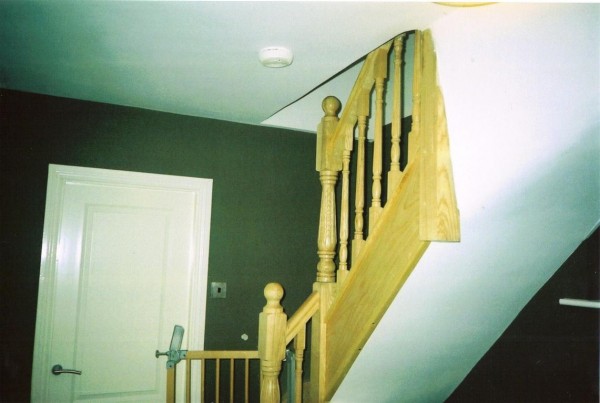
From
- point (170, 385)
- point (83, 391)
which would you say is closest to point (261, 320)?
point (170, 385)

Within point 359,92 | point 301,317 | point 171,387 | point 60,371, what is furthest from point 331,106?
point 60,371

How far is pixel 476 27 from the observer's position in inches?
45.3

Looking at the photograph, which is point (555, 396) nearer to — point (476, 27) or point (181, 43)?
point (476, 27)

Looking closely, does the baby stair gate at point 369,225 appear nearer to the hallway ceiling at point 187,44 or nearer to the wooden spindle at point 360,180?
the wooden spindle at point 360,180

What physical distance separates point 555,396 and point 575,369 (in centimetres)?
21

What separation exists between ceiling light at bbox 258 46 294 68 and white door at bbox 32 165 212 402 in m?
1.30

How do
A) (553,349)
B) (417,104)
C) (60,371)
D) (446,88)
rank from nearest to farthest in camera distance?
(446,88) → (417,104) → (553,349) → (60,371)

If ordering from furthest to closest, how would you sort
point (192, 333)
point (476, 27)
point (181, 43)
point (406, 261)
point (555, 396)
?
point (192, 333) → point (555, 396) → point (181, 43) → point (406, 261) → point (476, 27)

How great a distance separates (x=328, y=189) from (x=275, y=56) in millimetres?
683

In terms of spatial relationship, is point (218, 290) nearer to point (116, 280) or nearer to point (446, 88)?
point (116, 280)

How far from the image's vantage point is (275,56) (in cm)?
167

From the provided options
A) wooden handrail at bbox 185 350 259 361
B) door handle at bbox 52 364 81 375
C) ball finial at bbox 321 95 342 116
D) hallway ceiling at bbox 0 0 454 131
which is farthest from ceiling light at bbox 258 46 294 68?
door handle at bbox 52 364 81 375

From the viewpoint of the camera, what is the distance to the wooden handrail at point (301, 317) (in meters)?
1.84

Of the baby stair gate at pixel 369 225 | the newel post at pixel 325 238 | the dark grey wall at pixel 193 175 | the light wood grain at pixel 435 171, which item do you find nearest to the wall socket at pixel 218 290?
the dark grey wall at pixel 193 175
